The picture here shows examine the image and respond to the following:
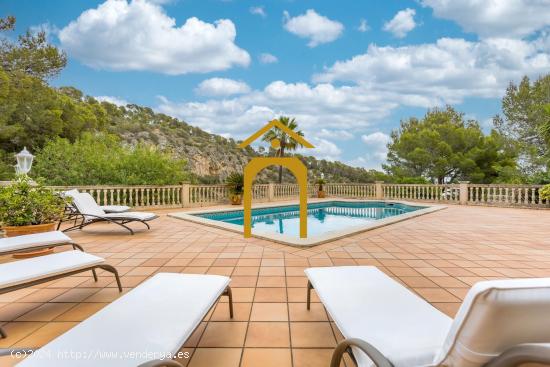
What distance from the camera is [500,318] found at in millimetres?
960

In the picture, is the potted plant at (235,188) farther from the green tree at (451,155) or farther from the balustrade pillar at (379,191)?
the green tree at (451,155)

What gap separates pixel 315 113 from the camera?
20531 mm

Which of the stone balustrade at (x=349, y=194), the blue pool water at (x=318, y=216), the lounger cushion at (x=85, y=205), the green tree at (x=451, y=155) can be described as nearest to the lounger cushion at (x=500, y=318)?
the lounger cushion at (x=85, y=205)

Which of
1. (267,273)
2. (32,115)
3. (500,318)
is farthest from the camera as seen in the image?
(32,115)

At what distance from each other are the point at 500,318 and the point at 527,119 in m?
22.6

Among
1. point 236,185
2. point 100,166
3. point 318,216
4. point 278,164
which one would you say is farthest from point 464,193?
point 100,166

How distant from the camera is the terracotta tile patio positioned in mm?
2035

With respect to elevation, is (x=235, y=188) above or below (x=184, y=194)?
above

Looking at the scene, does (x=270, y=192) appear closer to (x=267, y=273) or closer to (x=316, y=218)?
(x=316, y=218)

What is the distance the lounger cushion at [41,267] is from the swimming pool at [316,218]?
293cm

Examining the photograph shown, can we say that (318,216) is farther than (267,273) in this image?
Yes

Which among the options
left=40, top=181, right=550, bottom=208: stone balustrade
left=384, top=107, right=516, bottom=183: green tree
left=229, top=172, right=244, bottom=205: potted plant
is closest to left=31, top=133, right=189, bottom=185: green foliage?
left=40, top=181, right=550, bottom=208: stone balustrade

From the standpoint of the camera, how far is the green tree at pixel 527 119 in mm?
16109

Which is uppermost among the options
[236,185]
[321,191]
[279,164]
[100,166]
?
[100,166]
